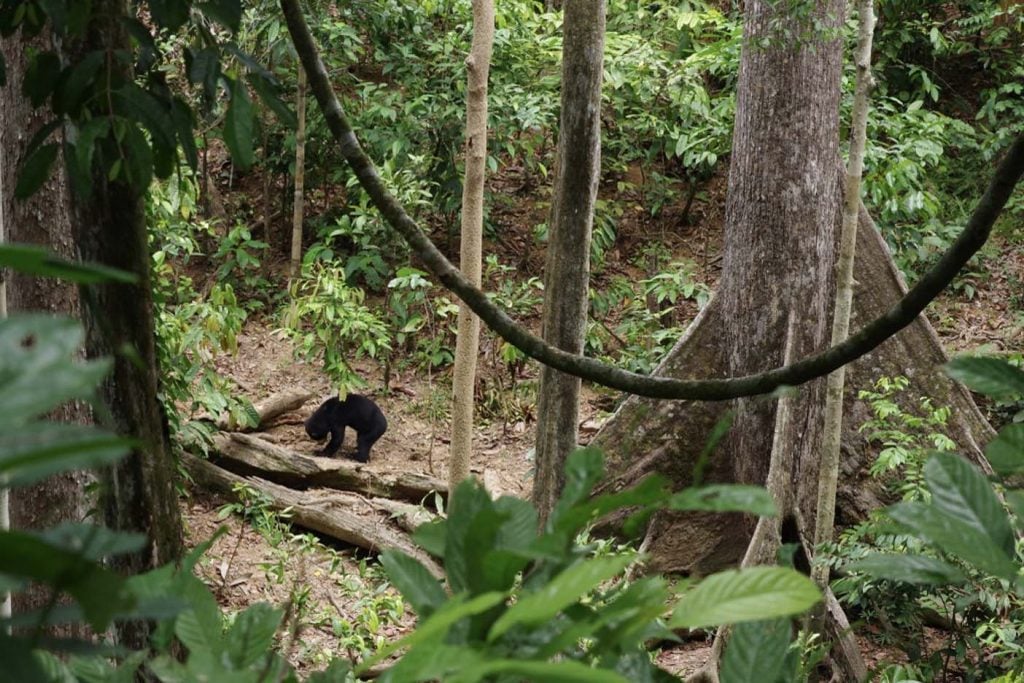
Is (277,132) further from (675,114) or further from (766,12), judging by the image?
(766,12)

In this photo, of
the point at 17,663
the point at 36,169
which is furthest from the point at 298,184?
the point at 17,663

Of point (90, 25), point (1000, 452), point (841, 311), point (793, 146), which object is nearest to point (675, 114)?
point (793, 146)

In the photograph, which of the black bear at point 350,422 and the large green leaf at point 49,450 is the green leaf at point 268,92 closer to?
the large green leaf at point 49,450

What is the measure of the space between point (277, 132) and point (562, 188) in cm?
603

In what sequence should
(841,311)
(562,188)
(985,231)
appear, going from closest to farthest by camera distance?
(985,231)
(562,188)
(841,311)

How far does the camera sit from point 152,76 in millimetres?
1694

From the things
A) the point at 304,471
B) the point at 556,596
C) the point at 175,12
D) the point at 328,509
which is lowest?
the point at 328,509

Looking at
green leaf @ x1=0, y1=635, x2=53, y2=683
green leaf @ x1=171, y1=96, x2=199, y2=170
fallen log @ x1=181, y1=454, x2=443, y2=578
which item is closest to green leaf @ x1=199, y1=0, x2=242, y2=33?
green leaf @ x1=171, y1=96, x2=199, y2=170

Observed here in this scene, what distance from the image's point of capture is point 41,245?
383cm

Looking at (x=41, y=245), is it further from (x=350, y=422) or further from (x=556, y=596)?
(x=350, y=422)

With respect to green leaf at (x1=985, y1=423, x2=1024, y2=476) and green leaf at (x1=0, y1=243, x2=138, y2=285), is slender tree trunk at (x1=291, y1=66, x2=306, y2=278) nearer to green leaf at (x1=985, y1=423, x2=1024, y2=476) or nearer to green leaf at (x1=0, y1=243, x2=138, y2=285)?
green leaf at (x1=985, y1=423, x2=1024, y2=476)

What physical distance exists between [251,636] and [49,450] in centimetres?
42

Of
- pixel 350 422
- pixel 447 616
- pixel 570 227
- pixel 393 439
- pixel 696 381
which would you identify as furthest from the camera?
pixel 393 439

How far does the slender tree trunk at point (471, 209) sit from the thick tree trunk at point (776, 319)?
901mm
